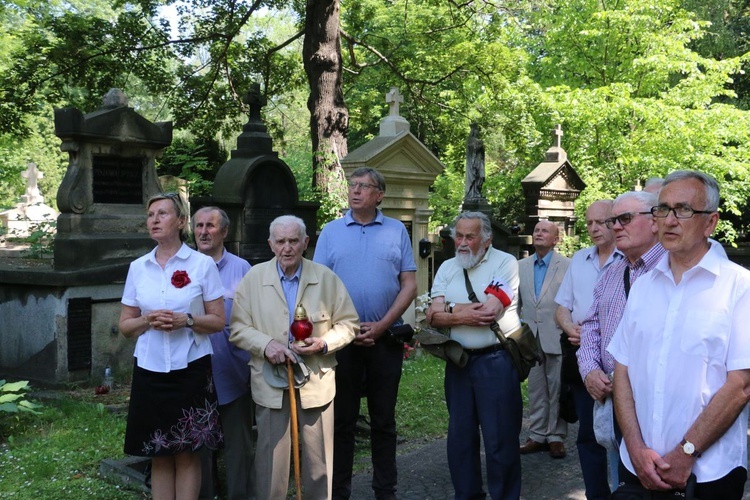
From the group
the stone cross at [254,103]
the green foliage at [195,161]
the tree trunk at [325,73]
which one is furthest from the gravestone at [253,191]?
the green foliage at [195,161]

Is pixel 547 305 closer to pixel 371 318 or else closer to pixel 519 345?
pixel 519 345

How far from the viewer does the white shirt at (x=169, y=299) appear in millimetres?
4250

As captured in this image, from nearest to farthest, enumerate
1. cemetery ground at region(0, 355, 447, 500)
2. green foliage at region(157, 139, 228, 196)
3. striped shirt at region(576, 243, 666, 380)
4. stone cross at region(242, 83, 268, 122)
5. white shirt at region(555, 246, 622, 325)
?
striped shirt at region(576, 243, 666, 380) < white shirt at region(555, 246, 622, 325) < cemetery ground at region(0, 355, 447, 500) < stone cross at region(242, 83, 268, 122) < green foliage at region(157, 139, 228, 196)

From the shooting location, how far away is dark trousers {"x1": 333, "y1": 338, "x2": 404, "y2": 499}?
17.0ft

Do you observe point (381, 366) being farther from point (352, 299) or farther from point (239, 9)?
point (239, 9)

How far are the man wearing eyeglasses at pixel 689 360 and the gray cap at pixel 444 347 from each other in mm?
1684

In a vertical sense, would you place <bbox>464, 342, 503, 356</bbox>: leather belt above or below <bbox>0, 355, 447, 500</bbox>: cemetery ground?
above

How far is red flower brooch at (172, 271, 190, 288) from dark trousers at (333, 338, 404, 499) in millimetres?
1298

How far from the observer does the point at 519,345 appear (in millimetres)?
4789

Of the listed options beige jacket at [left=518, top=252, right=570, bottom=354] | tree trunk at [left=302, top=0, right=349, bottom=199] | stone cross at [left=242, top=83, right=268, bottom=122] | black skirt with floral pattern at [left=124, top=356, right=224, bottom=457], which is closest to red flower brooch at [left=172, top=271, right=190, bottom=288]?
black skirt with floral pattern at [left=124, top=356, right=224, bottom=457]

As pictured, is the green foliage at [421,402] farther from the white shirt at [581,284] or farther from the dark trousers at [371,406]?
the white shirt at [581,284]

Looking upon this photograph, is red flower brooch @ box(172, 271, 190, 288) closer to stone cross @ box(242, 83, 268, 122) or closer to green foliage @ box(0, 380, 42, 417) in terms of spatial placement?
green foliage @ box(0, 380, 42, 417)

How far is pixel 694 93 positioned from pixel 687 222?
18.6m

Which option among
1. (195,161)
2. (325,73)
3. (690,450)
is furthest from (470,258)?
(195,161)
